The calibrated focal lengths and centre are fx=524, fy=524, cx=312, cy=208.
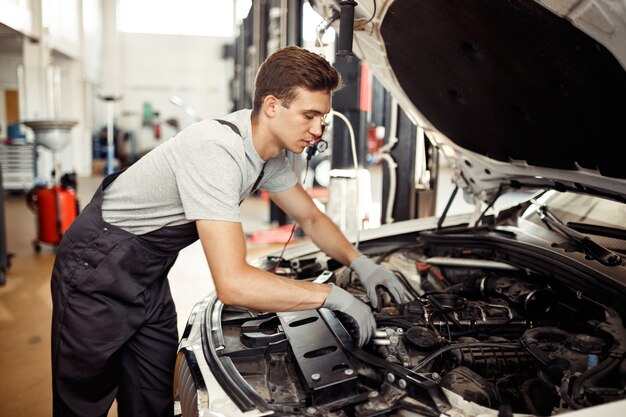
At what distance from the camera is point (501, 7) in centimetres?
125

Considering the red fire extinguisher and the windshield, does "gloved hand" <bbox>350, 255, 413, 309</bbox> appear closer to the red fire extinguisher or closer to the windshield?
the windshield

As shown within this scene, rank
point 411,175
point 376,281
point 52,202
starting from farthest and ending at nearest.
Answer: point 52,202
point 411,175
point 376,281

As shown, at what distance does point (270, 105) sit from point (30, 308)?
9.58 ft

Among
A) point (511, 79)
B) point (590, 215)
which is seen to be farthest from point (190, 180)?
point (590, 215)

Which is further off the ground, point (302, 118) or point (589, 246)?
point (302, 118)

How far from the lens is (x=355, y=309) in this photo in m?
1.45

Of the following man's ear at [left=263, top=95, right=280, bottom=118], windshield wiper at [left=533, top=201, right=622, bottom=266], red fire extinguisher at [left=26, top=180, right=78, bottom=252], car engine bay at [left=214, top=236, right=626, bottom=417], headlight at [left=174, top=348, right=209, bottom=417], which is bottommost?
red fire extinguisher at [left=26, top=180, right=78, bottom=252]

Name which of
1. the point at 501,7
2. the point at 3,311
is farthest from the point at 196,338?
the point at 3,311

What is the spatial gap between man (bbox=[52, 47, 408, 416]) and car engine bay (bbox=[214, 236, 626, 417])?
4.1 inches

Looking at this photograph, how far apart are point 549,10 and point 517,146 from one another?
2.34 ft

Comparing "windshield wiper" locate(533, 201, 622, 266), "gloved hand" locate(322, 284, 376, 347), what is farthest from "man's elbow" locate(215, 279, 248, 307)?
"windshield wiper" locate(533, 201, 622, 266)

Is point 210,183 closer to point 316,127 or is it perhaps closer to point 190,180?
point 190,180

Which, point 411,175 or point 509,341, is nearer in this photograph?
point 509,341

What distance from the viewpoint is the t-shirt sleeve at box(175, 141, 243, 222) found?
1361mm
